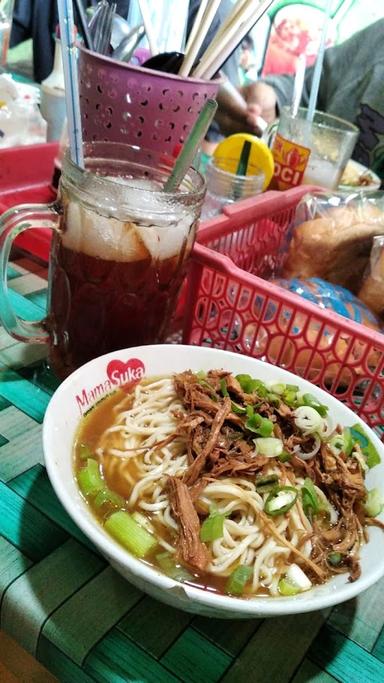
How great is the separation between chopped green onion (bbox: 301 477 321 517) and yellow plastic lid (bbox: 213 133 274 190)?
2.94 feet

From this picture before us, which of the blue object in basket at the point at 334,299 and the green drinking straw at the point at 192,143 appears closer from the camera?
the green drinking straw at the point at 192,143

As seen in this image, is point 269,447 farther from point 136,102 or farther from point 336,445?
point 136,102

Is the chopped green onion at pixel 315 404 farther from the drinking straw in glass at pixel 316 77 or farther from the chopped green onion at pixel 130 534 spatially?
the drinking straw in glass at pixel 316 77

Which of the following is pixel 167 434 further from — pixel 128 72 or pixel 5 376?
pixel 128 72

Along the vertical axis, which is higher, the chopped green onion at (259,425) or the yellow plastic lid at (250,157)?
the yellow plastic lid at (250,157)

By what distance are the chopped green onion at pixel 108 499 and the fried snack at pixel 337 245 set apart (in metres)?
0.73

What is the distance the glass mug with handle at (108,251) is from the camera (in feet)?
2.63

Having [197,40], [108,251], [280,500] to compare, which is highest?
[197,40]

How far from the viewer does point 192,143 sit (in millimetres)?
784

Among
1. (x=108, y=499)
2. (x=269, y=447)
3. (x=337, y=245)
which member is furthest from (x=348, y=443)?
(x=337, y=245)

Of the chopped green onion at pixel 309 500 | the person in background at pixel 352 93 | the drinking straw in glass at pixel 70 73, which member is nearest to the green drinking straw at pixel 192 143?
the drinking straw in glass at pixel 70 73

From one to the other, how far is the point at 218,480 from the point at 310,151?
40.2 inches

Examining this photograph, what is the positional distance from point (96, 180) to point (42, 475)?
0.40 metres

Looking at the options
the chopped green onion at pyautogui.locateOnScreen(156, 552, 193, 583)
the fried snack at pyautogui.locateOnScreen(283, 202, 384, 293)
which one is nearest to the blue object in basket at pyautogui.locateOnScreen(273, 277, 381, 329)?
the fried snack at pyautogui.locateOnScreen(283, 202, 384, 293)
